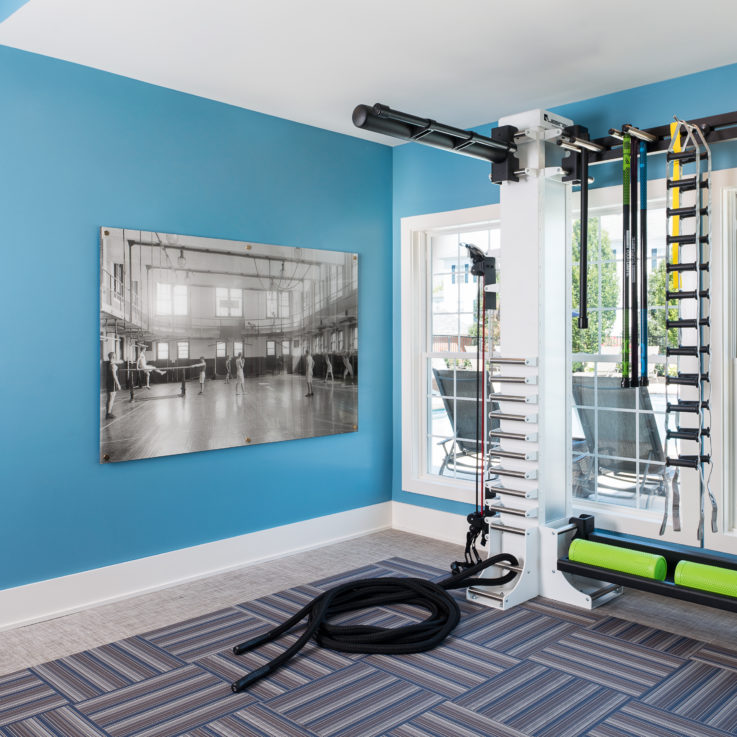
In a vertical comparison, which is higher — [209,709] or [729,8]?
[729,8]

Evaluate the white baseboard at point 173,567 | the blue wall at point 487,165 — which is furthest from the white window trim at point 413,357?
the white baseboard at point 173,567

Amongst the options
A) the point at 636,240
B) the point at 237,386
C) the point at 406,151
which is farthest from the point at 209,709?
the point at 406,151

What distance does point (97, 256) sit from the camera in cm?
359

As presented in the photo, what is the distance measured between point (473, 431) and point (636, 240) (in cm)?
177

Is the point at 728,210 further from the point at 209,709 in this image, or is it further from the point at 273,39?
the point at 209,709

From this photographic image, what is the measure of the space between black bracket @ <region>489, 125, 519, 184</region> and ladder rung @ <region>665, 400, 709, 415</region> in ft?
4.65

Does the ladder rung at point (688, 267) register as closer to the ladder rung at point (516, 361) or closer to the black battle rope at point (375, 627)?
the ladder rung at point (516, 361)

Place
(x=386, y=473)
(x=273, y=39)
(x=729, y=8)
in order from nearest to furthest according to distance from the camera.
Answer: (x=729, y=8), (x=273, y=39), (x=386, y=473)

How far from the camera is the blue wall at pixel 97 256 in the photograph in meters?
3.34

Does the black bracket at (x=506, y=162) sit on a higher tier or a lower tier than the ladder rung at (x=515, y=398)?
higher

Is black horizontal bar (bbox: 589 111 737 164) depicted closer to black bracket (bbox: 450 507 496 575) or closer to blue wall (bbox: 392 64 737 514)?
blue wall (bbox: 392 64 737 514)

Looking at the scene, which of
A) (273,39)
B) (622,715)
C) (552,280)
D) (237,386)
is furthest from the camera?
(237,386)

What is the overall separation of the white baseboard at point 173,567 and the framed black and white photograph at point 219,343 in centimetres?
60

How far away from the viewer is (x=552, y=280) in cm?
375
